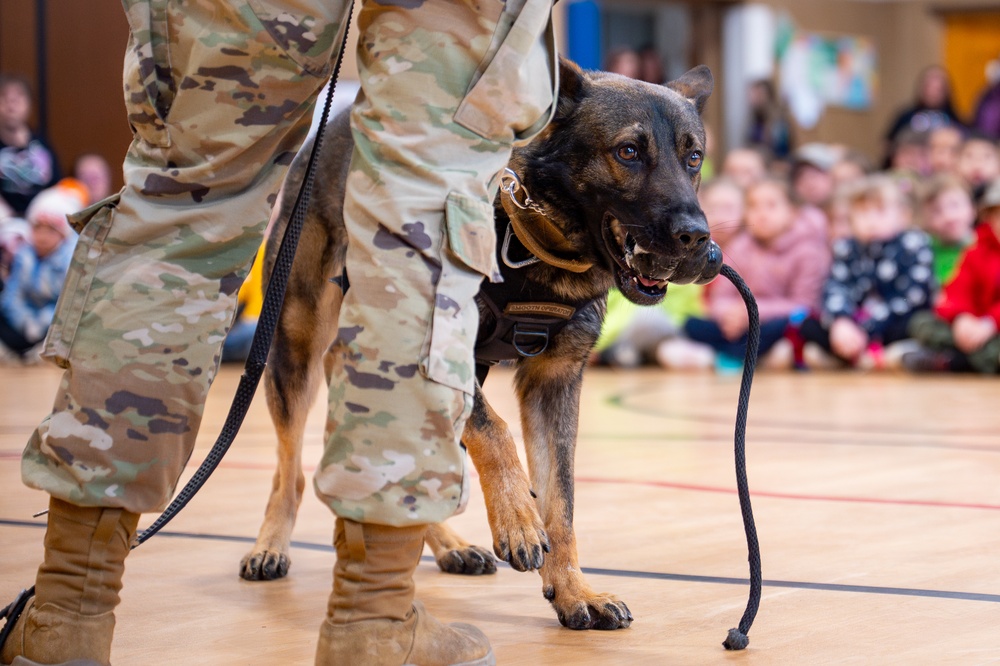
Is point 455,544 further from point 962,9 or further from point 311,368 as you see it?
point 962,9

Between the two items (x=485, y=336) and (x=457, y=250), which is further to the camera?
(x=485, y=336)

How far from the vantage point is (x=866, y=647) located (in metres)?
1.97

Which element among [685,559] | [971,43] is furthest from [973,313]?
[971,43]

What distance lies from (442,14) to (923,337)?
7.13m

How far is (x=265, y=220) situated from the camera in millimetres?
1790

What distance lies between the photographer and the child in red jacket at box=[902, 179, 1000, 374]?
768 cm

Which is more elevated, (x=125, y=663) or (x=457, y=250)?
(x=457, y=250)

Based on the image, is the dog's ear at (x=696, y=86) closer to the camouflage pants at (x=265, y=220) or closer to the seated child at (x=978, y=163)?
the camouflage pants at (x=265, y=220)

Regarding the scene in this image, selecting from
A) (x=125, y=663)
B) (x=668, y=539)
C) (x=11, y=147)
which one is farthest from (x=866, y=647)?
(x=11, y=147)

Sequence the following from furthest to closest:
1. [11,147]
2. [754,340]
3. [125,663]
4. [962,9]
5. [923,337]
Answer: [962,9], [11,147], [923,337], [754,340], [125,663]

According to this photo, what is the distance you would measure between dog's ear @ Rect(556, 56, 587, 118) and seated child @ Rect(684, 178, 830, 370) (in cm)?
598

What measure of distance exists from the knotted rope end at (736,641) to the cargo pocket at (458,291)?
0.69m

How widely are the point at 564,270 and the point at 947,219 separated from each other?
635 cm

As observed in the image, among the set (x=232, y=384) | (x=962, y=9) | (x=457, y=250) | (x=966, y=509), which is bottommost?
(x=232, y=384)
